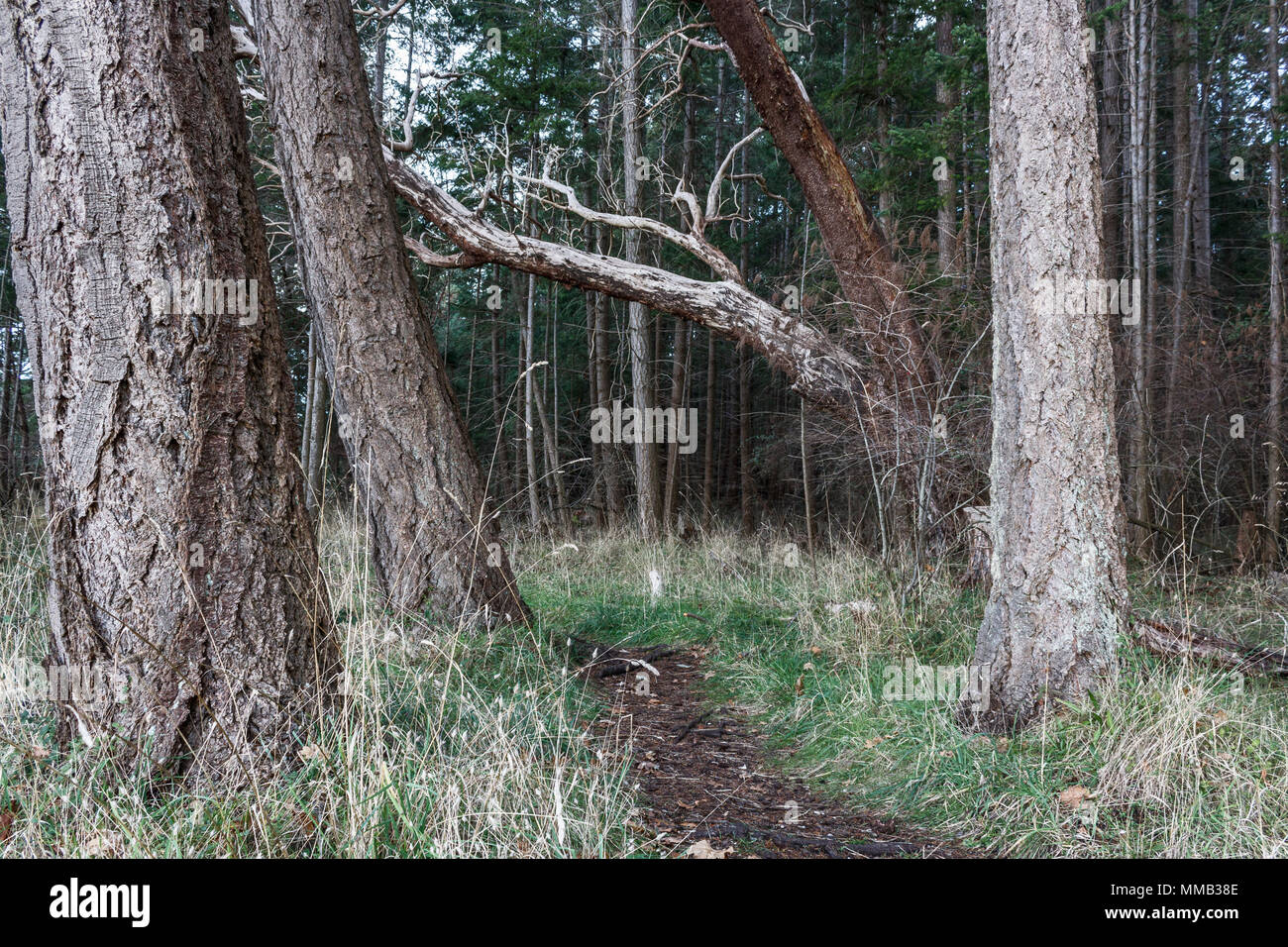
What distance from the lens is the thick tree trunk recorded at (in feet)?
21.0

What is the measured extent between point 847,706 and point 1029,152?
2.72m

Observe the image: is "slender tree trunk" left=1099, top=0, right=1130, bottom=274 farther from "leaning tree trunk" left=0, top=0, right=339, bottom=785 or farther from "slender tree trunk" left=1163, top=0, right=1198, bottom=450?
"leaning tree trunk" left=0, top=0, right=339, bottom=785

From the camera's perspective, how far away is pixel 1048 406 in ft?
11.5

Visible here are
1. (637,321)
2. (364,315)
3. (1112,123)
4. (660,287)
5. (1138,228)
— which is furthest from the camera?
(1112,123)

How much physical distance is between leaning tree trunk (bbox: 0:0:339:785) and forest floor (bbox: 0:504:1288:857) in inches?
8.6

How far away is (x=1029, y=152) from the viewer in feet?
12.0

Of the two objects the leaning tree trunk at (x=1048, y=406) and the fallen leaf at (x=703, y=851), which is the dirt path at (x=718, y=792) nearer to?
the fallen leaf at (x=703, y=851)

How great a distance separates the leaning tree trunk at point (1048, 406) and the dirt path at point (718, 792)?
0.95 metres

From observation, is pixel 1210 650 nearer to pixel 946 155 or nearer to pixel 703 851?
pixel 703 851

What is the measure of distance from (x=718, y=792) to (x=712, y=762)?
41cm

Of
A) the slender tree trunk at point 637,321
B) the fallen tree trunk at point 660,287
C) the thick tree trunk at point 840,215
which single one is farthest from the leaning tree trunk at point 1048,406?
the slender tree trunk at point 637,321

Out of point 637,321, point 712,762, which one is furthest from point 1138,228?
point 712,762

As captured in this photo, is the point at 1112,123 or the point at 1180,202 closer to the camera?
the point at 1112,123

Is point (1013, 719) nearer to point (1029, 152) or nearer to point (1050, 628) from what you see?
point (1050, 628)
